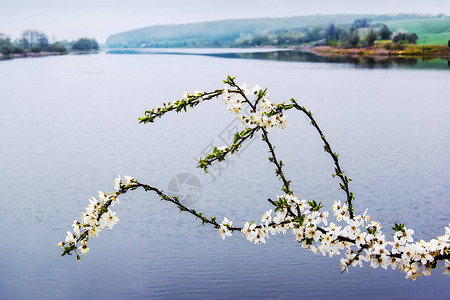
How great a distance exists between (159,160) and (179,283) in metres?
8.49

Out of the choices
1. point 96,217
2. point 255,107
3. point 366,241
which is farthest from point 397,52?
point 96,217

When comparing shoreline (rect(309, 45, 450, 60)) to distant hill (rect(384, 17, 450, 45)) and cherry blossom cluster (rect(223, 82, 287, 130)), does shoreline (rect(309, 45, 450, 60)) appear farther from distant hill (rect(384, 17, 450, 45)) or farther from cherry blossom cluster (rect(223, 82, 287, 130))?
cherry blossom cluster (rect(223, 82, 287, 130))

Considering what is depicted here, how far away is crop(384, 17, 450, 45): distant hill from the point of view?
6869cm

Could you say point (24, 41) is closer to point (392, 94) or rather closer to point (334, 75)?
point (334, 75)

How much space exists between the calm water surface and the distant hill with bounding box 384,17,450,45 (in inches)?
1608

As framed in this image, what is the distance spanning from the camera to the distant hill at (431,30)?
2704 inches

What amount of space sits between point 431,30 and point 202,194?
66.2m

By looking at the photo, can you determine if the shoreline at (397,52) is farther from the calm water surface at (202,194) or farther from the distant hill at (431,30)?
the calm water surface at (202,194)

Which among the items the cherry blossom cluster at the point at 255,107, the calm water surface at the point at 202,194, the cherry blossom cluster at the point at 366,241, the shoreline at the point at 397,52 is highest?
the cherry blossom cluster at the point at 255,107

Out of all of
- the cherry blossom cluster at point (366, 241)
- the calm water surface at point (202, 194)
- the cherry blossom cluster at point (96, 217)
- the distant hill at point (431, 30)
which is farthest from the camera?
the distant hill at point (431, 30)

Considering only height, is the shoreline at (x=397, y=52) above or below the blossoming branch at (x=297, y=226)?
below

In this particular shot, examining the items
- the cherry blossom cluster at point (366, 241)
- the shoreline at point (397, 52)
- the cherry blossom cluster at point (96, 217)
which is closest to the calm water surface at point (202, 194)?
the cherry blossom cluster at point (96, 217)

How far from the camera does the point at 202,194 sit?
548 inches

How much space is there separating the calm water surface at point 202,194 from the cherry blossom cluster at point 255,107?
21.0ft
